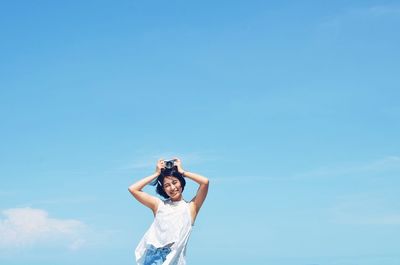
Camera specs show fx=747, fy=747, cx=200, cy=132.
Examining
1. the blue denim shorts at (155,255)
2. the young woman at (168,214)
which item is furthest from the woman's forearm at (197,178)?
the blue denim shorts at (155,255)

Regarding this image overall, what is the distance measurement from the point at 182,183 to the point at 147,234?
3.33ft

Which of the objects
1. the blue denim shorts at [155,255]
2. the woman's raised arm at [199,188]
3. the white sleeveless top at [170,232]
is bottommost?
the blue denim shorts at [155,255]

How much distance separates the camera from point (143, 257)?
39.5ft

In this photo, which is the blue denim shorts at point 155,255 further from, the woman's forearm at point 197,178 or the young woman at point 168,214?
the woman's forearm at point 197,178

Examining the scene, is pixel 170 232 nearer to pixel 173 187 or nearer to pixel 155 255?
pixel 155 255

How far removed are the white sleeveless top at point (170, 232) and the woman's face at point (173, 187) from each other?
0.43ft

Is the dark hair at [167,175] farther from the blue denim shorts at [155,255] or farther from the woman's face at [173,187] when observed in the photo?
the blue denim shorts at [155,255]

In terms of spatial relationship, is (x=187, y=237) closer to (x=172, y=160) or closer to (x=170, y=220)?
(x=170, y=220)

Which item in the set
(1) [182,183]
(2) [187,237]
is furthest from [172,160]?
(2) [187,237]

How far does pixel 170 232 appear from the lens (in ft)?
38.9

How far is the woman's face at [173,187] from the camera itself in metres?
11.9

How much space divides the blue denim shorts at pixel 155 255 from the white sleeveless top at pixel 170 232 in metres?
0.06

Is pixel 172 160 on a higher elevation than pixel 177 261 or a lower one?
higher

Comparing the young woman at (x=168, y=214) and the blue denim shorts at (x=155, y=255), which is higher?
the young woman at (x=168, y=214)
